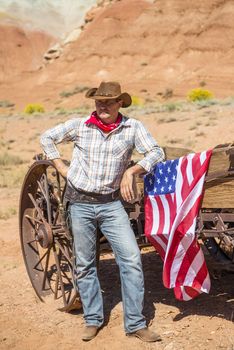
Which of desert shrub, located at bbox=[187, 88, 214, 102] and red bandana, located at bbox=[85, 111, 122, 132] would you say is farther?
desert shrub, located at bbox=[187, 88, 214, 102]

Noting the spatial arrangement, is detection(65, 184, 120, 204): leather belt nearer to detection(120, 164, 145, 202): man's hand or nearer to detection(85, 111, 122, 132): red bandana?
detection(120, 164, 145, 202): man's hand

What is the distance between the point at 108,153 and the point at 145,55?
48092mm

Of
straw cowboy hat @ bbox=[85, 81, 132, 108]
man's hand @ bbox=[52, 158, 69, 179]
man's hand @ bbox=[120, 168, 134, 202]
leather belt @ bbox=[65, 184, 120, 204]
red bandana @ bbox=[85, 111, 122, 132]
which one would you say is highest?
straw cowboy hat @ bbox=[85, 81, 132, 108]

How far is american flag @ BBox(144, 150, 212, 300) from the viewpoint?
12.5 feet

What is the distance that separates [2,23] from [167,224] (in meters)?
96.9

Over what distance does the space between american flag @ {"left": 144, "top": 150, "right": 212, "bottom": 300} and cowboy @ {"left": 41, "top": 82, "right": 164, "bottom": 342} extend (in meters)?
0.15

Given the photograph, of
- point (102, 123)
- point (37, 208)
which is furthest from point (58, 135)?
point (37, 208)

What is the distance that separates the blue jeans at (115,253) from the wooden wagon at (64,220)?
0.17m

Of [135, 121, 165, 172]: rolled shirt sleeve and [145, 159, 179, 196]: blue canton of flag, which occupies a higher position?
[135, 121, 165, 172]: rolled shirt sleeve

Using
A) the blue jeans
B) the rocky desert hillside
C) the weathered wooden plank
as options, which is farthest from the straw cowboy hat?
the rocky desert hillside

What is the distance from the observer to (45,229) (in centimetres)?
482

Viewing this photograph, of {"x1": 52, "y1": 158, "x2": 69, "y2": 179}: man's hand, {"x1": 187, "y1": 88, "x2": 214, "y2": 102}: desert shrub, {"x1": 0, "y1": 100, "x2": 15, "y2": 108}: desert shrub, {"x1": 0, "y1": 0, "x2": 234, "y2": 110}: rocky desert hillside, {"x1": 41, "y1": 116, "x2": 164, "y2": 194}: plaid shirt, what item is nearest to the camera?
{"x1": 41, "y1": 116, "x2": 164, "y2": 194}: plaid shirt

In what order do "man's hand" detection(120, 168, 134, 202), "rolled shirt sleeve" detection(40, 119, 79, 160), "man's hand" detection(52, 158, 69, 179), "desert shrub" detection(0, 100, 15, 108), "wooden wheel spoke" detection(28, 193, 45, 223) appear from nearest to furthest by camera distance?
"man's hand" detection(120, 168, 134, 202) < "rolled shirt sleeve" detection(40, 119, 79, 160) < "man's hand" detection(52, 158, 69, 179) < "wooden wheel spoke" detection(28, 193, 45, 223) < "desert shrub" detection(0, 100, 15, 108)

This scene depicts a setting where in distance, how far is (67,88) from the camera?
52250 mm
